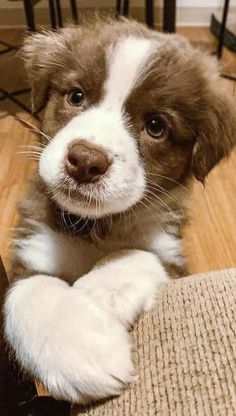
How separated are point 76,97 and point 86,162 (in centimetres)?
27

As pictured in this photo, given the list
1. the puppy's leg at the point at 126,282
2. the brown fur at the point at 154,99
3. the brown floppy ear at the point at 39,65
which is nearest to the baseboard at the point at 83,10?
the brown floppy ear at the point at 39,65

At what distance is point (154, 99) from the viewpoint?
1.15m

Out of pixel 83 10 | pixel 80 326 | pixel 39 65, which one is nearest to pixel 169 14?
pixel 83 10

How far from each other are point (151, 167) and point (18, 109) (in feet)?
6.77

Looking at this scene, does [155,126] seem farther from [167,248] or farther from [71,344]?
[71,344]

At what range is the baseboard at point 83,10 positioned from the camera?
452cm

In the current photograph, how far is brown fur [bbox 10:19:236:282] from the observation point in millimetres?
1159

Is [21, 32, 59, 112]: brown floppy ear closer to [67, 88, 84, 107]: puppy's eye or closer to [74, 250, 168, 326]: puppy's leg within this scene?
[67, 88, 84, 107]: puppy's eye

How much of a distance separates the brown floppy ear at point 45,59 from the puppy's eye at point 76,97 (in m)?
0.08

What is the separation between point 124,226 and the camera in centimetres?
131

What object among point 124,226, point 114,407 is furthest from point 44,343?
point 124,226

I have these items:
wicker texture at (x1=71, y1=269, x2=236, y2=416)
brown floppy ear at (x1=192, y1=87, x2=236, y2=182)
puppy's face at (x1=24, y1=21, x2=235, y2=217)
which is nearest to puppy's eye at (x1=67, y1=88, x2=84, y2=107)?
puppy's face at (x1=24, y1=21, x2=235, y2=217)

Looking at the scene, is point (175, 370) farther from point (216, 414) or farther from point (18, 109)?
point (18, 109)

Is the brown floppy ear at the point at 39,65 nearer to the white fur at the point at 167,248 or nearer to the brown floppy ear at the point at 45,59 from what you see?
the brown floppy ear at the point at 45,59
